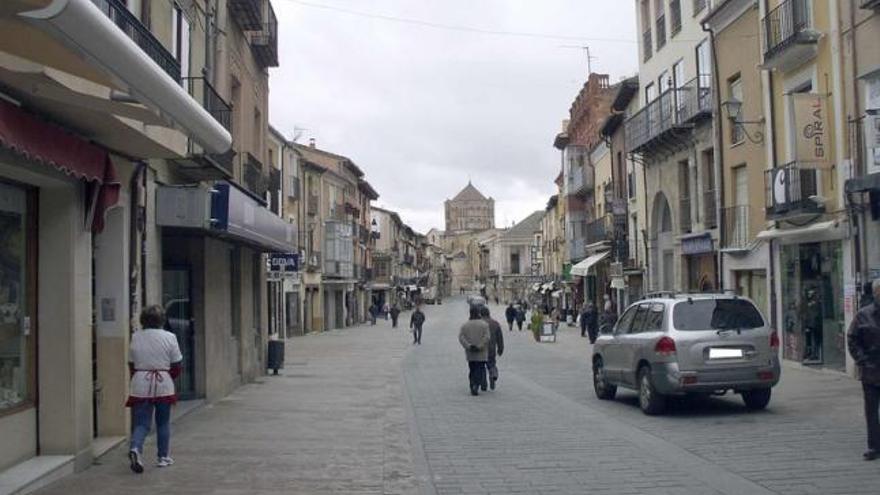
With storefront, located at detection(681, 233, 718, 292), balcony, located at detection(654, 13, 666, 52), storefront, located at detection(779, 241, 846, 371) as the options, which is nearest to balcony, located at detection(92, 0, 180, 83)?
storefront, located at detection(779, 241, 846, 371)

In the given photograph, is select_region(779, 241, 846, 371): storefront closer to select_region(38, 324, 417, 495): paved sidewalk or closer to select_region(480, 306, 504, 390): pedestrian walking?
select_region(480, 306, 504, 390): pedestrian walking

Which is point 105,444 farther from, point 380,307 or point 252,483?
point 380,307

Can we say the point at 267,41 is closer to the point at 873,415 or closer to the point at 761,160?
the point at 761,160

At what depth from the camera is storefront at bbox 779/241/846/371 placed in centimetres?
1925

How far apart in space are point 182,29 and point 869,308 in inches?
397

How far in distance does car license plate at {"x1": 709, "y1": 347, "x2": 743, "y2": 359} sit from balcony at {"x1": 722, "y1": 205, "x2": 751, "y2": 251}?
11.3 m

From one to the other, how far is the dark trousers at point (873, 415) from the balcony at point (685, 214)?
20.4 metres

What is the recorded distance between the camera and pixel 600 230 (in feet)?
152

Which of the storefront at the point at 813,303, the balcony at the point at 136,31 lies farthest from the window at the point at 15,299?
the storefront at the point at 813,303

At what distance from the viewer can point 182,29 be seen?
1414 cm

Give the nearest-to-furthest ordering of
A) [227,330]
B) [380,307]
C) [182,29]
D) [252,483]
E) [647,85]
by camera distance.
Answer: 1. [252,483]
2. [182,29]
3. [227,330]
4. [647,85]
5. [380,307]

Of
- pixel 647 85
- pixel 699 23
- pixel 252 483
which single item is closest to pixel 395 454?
pixel 252 483

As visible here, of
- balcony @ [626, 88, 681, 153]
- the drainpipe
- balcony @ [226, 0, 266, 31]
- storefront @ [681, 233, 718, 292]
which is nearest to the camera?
balcony @ [226, 0, 266, 31]

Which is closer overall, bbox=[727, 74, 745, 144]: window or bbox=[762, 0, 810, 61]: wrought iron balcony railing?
bbox=[762, 0, 810, 61]: wrought iron balcony railing
